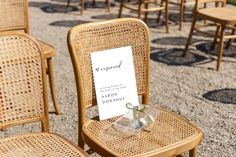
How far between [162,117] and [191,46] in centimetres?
316

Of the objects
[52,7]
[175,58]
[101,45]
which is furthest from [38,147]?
[52,7]

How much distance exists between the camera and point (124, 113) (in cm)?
230

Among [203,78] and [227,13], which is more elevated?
[227,13]

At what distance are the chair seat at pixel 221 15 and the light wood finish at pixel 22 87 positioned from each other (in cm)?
257

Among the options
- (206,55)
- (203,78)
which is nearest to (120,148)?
(203,78)

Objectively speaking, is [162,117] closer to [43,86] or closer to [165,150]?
[165,150]

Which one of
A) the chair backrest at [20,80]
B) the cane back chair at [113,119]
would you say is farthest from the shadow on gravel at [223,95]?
the chair backrest at [20,80]

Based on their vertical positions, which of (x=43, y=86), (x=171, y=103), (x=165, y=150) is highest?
(x=43, y=86)

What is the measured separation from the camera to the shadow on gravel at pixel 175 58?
15.8ft

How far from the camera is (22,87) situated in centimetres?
218

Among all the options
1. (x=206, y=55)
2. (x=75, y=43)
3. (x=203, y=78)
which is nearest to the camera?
(x=75, y=43)

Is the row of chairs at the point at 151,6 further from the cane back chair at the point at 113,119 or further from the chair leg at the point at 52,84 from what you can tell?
the cane back chair at the point at 113,119

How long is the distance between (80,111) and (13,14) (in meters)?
1.61

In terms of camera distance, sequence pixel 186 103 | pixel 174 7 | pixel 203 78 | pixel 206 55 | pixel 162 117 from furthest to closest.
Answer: pixel 174 7, pixel 206 55, pixel 203 78, pixel 186 103, pixel 162 117
